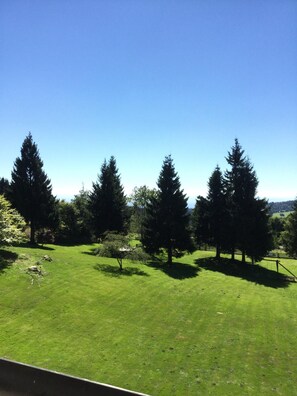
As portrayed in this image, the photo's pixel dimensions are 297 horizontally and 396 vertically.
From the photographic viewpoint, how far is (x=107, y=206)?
40219 mm

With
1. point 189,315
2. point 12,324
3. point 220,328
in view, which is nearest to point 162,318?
point 189,315

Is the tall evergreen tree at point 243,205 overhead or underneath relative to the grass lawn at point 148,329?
overhead

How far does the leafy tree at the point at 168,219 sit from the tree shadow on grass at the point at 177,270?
47.6 inches

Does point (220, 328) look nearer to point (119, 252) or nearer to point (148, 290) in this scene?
point (148, 290)

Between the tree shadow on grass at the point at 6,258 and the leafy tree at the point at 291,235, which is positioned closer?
the tree shadow on grass at the point at 6,258

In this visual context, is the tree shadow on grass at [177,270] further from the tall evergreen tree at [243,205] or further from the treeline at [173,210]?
the tall evergreen tree at [243,205]

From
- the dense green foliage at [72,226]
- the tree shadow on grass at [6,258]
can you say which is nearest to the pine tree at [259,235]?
the dense green foliage at [72,226]

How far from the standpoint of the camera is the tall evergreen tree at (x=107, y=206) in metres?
40.1

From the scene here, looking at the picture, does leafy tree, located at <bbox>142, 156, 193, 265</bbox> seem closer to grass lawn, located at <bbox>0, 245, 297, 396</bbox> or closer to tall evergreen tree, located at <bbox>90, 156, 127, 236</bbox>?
tall evergreen tree, located at <bbox>90, 156, 127, 236</bbox>

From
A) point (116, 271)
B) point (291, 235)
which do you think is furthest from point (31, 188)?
point (291, 235)

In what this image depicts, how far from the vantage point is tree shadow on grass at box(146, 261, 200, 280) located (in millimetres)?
27548

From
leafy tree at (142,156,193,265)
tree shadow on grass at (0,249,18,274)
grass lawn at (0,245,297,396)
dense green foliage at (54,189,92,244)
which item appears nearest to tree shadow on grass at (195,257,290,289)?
leafy tree at (142,156,193,265)

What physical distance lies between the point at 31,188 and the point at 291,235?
102 ft

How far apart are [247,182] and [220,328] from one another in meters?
24.3
